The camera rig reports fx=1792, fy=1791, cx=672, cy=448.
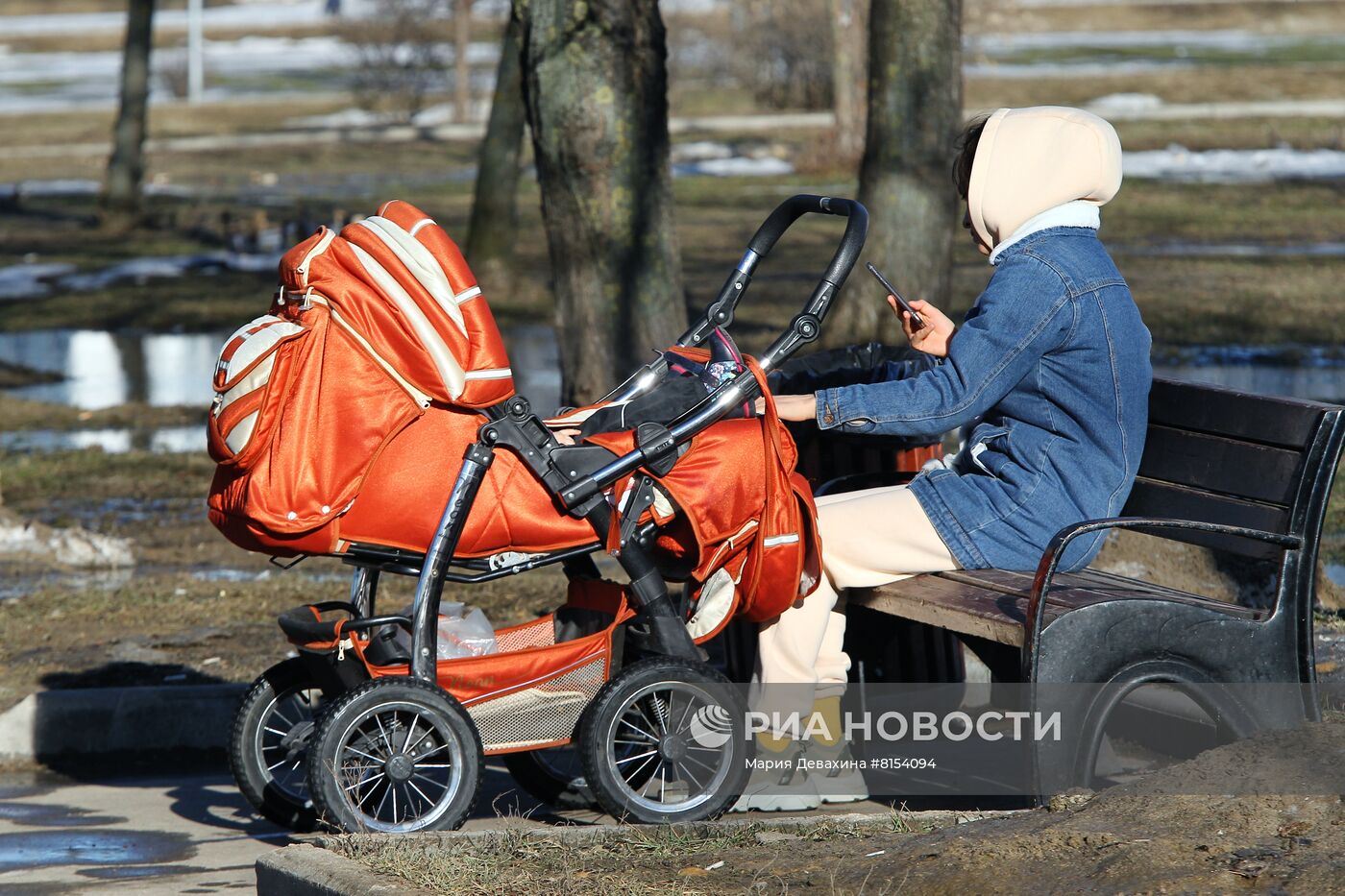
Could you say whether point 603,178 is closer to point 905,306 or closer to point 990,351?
point 905,306

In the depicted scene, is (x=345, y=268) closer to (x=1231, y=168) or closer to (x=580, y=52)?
(x=580, y=52)

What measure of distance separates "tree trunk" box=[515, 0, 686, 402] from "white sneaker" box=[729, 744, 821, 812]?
138 inches

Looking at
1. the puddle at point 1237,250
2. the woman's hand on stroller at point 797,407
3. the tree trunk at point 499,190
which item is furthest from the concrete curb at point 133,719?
the puddle at point 1237,250

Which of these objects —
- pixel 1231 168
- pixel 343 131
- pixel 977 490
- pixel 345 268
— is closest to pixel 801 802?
pixel 977 490

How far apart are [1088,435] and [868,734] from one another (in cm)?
123

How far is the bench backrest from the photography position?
4258 mm

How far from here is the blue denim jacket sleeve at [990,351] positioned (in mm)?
4375

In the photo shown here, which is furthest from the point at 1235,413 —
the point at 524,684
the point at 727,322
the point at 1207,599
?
the point at 524,684

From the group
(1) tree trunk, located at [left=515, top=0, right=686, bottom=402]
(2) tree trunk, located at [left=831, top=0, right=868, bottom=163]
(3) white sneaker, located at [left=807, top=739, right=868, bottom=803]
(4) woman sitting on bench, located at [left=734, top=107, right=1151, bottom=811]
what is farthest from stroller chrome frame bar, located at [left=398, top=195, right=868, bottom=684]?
(2) tree trunk, located at [left=831, top=0, right=868, bottom=163]

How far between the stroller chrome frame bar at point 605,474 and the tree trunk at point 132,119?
18.5 meters

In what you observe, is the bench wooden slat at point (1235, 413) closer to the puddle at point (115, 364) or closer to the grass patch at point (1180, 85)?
the puddle at point (115, 364)

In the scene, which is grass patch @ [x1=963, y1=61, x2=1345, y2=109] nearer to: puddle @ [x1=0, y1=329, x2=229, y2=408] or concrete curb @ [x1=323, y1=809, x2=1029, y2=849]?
puddle @ [x1=0, y1=329, x2=229, y2=408]

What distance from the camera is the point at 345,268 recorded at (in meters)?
4.29

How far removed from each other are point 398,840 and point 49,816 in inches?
62.8
